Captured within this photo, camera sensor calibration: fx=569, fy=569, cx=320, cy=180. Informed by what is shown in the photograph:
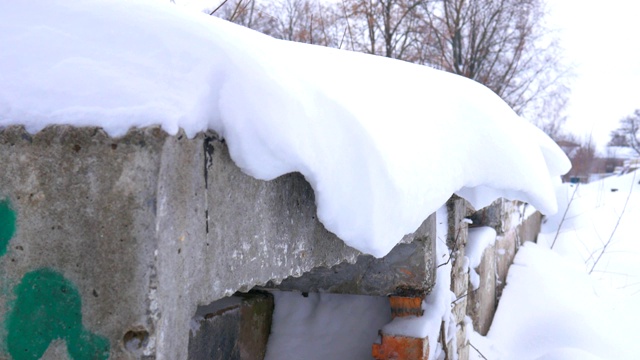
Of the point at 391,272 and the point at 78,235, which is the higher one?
the point at 78,235

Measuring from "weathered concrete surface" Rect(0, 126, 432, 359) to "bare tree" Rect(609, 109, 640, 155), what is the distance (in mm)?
36834

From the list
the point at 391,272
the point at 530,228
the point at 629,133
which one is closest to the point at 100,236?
the point at 391,272

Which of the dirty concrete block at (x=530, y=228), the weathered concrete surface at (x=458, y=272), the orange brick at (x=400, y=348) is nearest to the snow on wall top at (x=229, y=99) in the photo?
the orange brick at (x=400, y=348)

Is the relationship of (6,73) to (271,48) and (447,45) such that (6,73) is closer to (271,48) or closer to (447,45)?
(271,48)

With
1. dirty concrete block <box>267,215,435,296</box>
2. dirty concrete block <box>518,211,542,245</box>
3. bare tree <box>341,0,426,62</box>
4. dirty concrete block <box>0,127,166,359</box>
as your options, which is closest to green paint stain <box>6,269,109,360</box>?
dirty concrete block <box>0,127,166,359</box>

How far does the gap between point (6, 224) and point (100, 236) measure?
16cm

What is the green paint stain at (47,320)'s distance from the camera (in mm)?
877

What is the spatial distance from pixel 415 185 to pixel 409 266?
2.74ft

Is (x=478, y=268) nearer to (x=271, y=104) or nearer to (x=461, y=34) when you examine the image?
(x=271, y=104)

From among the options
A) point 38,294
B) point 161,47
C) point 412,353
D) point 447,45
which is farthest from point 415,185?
point 447,45

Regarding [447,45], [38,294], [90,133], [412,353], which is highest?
[447,45]

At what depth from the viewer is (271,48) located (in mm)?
1241

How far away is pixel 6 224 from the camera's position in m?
0.90

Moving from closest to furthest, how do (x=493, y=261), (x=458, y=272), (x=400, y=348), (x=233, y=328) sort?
(x=233, y=328)
(x=400, y=348)
(x=458, y=272)
(x=493, y=261)
